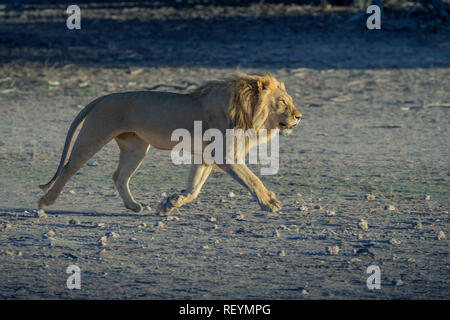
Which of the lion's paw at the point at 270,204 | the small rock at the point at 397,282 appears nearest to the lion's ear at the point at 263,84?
the lion's paw at the point at 270,204

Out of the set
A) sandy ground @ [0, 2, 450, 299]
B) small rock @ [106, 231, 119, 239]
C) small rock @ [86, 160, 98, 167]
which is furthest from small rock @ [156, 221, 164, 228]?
small rock @ [86, 160, 98, 167]

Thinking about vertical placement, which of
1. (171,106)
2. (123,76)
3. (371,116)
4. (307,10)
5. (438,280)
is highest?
(307,10)

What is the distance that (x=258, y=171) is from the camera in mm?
7598

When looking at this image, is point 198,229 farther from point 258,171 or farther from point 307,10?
point 307,10

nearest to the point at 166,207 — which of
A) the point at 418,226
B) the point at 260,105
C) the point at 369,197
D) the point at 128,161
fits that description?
the point at 128,161

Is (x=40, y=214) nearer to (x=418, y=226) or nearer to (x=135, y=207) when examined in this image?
(x=135, y=207)

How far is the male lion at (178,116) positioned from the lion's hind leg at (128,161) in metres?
0.17

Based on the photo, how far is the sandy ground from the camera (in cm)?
476

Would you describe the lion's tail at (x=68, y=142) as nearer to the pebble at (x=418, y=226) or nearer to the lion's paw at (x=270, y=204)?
the lion's paw at (x=270, y=204)

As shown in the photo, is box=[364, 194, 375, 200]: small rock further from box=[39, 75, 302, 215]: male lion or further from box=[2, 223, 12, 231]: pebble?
box=[2, 223, 12, 231]: pebble

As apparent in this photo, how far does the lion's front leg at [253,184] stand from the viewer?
577cm

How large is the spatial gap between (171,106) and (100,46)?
31.3 feet

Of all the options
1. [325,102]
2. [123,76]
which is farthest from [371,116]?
[123,76]

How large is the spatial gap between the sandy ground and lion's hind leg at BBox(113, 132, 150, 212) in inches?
5.1
